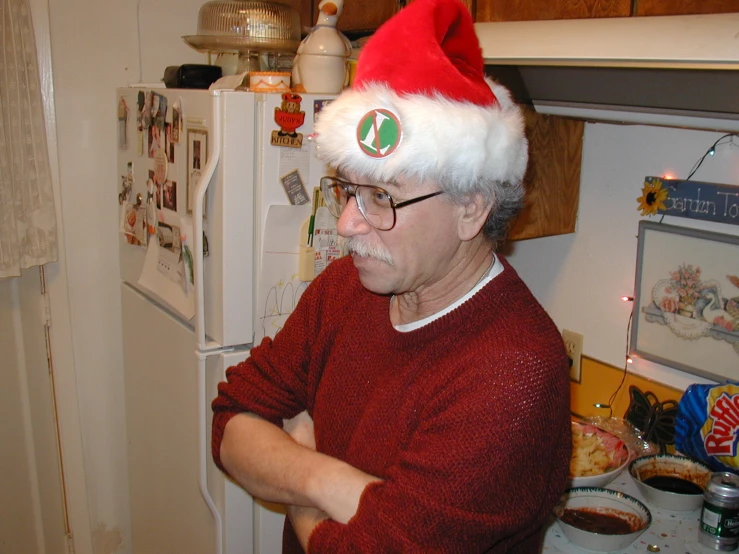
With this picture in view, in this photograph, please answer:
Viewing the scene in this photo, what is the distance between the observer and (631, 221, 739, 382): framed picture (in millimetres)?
1464

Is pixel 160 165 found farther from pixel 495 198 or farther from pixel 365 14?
pixel 495 198

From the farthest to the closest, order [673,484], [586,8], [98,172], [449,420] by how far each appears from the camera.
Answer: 1. [98,172]
2. [673,484]
3. [586,8]
4. [449,420]

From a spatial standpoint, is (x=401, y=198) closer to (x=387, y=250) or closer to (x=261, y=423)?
(x=387, y=250)

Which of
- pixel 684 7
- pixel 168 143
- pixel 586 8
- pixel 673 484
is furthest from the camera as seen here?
pixel 168 143

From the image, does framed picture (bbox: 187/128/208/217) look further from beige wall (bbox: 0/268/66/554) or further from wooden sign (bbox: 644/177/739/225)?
wooden sign (bbox: 644/177/739/225)

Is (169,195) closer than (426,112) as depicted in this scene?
No

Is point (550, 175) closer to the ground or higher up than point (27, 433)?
higher up

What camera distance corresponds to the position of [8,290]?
6.91 ft

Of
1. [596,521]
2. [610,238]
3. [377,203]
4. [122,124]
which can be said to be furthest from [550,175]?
[122,124]

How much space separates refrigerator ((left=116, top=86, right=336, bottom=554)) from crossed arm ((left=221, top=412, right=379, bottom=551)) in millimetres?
461

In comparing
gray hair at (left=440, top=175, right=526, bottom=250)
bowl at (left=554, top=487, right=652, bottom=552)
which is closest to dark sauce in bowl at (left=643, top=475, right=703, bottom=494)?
bowl at (left=554, top=487, right=652, bottom=552)

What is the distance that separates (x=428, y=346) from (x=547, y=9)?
66cm

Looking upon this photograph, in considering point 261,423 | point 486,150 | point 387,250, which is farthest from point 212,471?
point 486,150

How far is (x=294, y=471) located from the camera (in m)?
0.95
